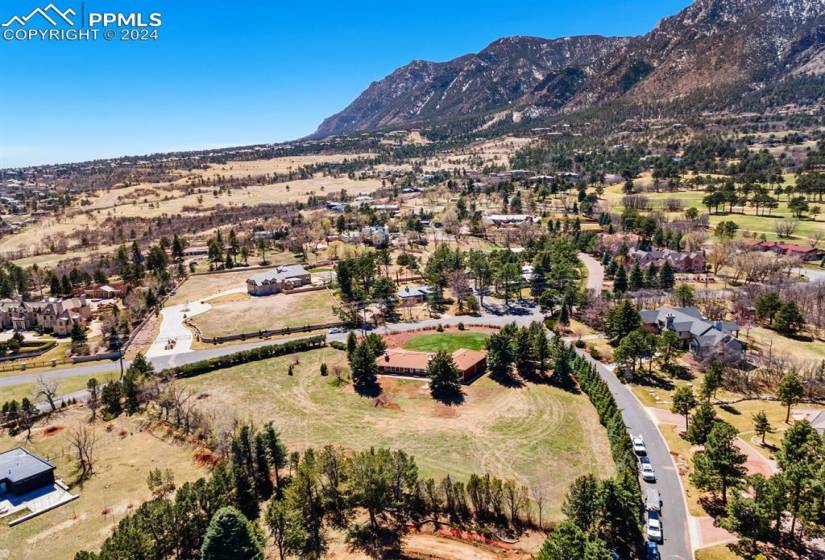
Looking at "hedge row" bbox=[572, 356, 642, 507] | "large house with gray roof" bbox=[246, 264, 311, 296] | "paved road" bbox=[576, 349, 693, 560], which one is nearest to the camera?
"paved road" bbox=[576, 349, 693, 560]

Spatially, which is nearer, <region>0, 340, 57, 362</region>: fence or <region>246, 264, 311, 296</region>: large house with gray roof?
<region>0, 340, 57, 362</region>: fence

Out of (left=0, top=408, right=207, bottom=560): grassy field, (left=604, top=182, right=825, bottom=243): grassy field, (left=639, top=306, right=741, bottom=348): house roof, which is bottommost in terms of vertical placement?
(left=0, top=408, right=207, bottom=560): grassy field

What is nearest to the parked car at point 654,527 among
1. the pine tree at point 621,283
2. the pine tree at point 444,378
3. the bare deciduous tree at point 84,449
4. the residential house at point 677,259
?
the pine tree at point 444,378

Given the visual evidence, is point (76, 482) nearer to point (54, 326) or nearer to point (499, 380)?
point (499, 380)

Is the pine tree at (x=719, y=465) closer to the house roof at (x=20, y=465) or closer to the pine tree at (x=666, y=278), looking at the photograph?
the house roof at (x=20, y=465)

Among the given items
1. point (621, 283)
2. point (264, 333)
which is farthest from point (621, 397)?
point (264, 333)

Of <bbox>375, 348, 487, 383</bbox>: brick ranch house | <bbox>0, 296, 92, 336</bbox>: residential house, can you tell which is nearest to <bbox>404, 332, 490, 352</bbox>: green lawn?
<bbox>375, 348, 487, 383</bbox>: brick ranch house

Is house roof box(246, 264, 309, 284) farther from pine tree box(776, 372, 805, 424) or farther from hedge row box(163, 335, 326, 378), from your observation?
pine tree box(776, 372, 805, 424)
